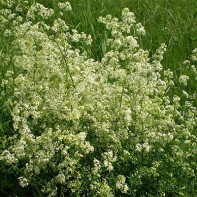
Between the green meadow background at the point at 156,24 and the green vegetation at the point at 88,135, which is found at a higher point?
the green meadow background at the point at 156,24

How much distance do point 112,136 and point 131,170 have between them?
363 mm

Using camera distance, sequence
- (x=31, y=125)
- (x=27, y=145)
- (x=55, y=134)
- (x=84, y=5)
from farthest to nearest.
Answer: (x=84, y=5) → (x=31, y=125) → (x=27, y=145) → (x=55, y=134)

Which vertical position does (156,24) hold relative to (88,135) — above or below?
above

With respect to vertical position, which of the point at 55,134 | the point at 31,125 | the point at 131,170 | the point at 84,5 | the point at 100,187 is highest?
the point at 84,5

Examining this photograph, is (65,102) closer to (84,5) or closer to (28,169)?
(28,169)

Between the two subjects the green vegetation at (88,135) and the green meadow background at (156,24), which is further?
the green meadow background at (156,24)

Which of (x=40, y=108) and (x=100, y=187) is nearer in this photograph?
(x=100, y=187)

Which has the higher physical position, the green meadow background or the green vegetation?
the green meadow background

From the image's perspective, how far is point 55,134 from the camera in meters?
2.46

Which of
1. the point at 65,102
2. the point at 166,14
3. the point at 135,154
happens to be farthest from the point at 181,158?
the point at 166,14

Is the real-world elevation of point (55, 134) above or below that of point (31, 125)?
below

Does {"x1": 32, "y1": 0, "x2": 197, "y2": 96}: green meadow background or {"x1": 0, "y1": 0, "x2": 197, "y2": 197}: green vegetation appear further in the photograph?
{"x1": 32, "y1": 0, "x2": 197, "y2": 96}: green meadow background

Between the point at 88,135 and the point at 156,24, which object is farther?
the point at 156,24

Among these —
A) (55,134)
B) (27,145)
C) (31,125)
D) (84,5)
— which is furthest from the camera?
(84,5)
